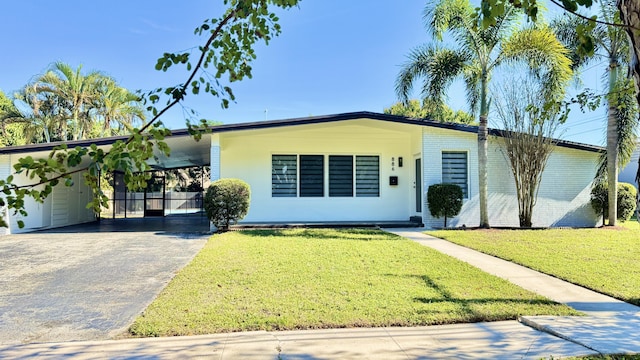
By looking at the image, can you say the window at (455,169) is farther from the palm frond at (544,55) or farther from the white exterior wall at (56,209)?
the white exterior wall at (56,209)

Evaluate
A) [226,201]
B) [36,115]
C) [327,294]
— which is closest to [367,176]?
[226,201]

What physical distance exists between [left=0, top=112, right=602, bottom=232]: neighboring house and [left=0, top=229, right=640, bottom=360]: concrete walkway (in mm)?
8398

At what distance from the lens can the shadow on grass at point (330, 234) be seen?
32.6 ft

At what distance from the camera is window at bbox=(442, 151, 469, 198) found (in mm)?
12562

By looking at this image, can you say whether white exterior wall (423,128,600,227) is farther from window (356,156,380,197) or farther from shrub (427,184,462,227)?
window (356,156,380,197)

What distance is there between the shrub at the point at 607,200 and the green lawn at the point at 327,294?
8561 millimetres

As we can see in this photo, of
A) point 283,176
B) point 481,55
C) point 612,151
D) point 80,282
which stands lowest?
point 80,282

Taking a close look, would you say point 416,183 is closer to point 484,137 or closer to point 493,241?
point 484,137

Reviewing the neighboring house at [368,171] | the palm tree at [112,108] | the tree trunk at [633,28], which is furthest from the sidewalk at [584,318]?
the palm tree at [112,108]

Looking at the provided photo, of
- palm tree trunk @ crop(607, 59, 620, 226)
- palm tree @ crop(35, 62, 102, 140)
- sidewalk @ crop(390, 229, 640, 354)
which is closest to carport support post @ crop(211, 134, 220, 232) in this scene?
sidewalk @ crop(390, 229, 640, 354)

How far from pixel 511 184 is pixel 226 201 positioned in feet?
30.4

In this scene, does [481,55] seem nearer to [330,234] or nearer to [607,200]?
[607,200]

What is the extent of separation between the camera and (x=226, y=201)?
10.9 metres

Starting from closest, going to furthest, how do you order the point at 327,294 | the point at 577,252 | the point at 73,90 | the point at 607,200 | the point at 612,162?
the point at 327,294 < the point at 577,252 < the point at 612,162 < the point at 607,200 < the point at 73,90
